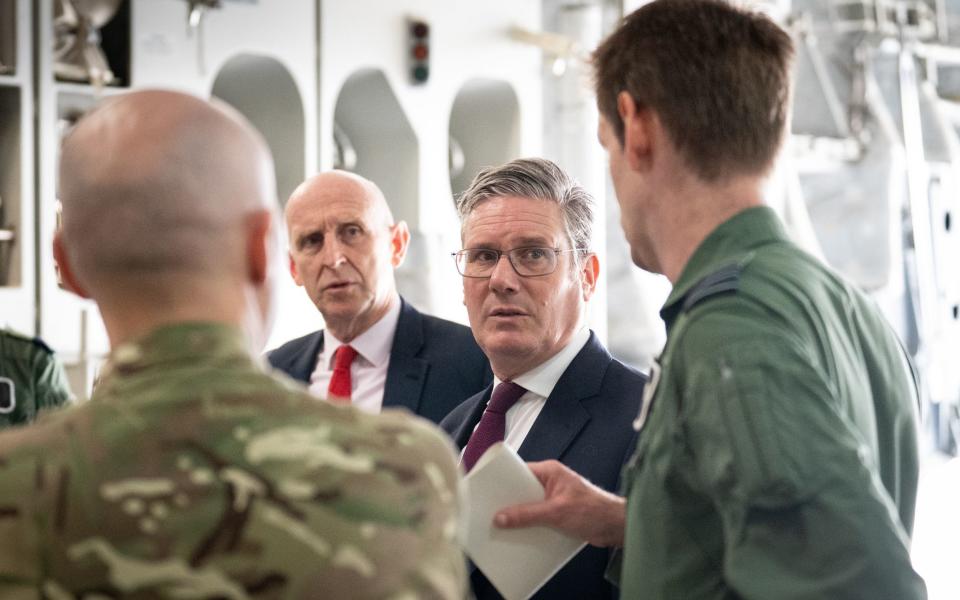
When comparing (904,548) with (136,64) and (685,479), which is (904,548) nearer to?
(685,479)

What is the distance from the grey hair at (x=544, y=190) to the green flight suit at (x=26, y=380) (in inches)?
52.7

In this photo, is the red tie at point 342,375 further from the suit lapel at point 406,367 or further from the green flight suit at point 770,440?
the green flight suit at point 770,440

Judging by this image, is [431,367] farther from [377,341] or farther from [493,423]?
[493,423]

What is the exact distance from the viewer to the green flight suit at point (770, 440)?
1.46 meters

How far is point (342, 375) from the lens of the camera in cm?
388

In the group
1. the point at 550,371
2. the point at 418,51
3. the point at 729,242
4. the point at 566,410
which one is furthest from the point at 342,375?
the point at 418,51

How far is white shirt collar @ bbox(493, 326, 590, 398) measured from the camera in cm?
279

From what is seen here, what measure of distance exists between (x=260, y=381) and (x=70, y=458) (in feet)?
0.61

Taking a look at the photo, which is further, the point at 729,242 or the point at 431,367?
the point at 431,367

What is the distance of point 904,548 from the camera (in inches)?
58.3

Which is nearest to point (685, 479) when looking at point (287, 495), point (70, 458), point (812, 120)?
point (287, 495)

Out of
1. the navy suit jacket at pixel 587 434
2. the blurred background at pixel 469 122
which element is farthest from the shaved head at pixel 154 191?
the blurred background at pixel 469 122

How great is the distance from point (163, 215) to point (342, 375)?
2.59m

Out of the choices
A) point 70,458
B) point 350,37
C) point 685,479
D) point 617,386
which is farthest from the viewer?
point 350,37
